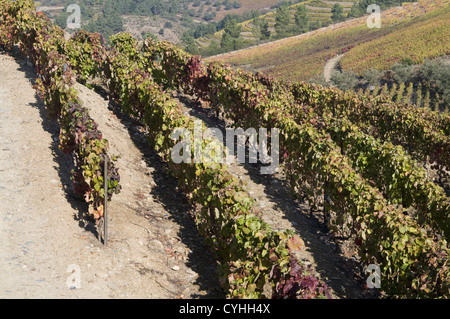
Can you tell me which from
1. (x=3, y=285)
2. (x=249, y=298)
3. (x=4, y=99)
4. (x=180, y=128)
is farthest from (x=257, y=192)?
(x=4, y=99)

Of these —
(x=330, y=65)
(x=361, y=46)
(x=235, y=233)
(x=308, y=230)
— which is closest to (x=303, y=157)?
(x=308, y=230)

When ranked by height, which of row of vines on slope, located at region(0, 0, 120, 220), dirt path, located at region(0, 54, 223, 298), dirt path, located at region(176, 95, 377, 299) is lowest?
dirt path, located at region(176, 95, 377, 299)

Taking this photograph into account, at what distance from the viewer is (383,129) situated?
16594 millimetres

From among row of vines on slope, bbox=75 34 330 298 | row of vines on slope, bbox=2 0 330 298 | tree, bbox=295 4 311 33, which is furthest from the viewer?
tree, bbox=295 4 311 33

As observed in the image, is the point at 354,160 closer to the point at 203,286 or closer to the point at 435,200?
the point at 435,200

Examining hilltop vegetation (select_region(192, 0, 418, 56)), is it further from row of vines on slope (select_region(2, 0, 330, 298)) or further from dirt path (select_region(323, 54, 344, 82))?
row of vines on slope (select_region(2, 0, 330, 298))

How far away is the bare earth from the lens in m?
6.94

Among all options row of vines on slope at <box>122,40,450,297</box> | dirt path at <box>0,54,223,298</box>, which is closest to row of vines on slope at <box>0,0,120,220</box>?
dirt path at <box>0,54,223,298</box>

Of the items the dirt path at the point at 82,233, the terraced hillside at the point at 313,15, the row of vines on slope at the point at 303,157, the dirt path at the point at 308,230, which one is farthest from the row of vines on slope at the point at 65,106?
the terraced hillside at the point at 313,15

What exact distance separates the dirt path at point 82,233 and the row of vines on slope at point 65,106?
57 cm

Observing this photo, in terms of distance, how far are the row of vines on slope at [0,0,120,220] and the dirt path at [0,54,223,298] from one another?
571 mm

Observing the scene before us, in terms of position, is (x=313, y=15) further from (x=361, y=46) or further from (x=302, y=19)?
(x=361, y=46)

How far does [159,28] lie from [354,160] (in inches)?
7784

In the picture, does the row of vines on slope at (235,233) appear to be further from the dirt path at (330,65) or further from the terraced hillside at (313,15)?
the terraced hillside at (313,15)
